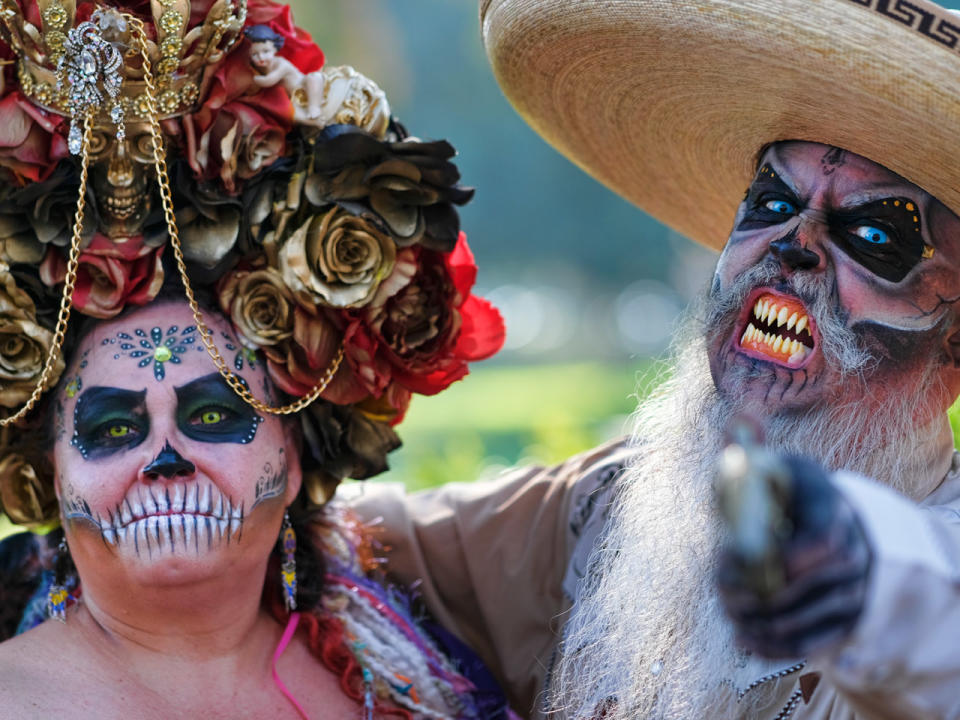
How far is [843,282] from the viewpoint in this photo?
2.51m

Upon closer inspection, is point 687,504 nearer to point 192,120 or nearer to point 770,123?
point 770,123

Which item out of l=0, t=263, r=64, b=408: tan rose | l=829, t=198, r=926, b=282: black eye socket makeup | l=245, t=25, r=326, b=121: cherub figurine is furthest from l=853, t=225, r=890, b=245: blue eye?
l=0, t=263, r=64, b=408: tan rose

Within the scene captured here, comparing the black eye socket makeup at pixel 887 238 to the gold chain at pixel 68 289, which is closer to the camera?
the black eye socket makeup at pixel 887 238

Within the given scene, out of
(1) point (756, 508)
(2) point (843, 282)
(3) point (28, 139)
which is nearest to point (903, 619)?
(1) point (756, 508)

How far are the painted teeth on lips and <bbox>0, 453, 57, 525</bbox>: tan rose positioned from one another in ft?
5.96

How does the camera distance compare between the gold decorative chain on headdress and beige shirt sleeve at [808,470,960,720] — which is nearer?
beige shirt sleeve at [808,470,960,720]

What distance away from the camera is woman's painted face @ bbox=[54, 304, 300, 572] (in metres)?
2.58

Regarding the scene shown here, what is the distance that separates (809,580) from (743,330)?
1227mm

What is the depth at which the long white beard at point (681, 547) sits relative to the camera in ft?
8.36

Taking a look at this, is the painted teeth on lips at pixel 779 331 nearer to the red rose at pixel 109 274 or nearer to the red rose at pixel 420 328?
the red rose at pixel 420 328

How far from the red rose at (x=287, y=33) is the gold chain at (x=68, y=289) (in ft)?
1.65

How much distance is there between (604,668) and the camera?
278 cm

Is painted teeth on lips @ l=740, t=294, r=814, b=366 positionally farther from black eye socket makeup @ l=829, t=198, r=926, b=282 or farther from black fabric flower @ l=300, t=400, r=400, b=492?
black fabric flower @ l=300, t=400, r=400, b=492

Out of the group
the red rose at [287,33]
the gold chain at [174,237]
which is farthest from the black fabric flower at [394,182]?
the gold chain at [174,237]
